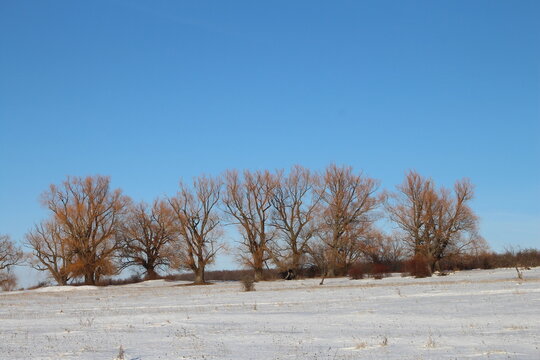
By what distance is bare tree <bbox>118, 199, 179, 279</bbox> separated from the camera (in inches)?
2697

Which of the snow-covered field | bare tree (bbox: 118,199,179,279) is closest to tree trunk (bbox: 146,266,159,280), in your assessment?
bare tree (bbox: 118,199,179,279)

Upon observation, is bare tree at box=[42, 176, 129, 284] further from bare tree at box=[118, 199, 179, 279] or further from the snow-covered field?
the snow-covered field

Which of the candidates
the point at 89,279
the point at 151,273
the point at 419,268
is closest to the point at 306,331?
the point at 419,268

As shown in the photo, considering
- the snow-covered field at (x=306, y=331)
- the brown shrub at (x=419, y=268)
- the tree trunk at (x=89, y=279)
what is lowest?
the snow-covered field at (x=306, y=331)

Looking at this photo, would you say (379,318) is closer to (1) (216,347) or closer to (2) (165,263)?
(1) (216,347)

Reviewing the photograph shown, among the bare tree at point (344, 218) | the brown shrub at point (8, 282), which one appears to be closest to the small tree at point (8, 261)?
the brown shrub at point (8, 282)

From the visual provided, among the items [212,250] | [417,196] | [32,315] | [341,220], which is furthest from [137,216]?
[32,315]

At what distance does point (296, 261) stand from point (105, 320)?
42.5 meters

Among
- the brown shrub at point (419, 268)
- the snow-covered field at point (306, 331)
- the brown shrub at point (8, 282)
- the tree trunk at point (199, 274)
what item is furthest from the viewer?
the brown shrub at point (8, 282)

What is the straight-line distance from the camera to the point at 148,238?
69688 mm

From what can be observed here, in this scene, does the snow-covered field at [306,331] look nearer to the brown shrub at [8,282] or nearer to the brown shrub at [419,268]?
the brown shrub at [419,268]

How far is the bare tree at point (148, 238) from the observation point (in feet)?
225

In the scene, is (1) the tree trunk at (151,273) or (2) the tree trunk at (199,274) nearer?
(2) the tree trunk at (199,274)

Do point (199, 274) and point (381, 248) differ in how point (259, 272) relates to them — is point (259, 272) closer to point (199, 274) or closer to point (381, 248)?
point (199, 274)
